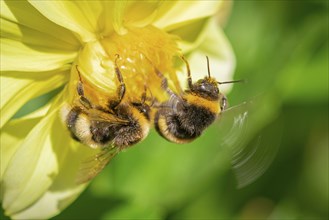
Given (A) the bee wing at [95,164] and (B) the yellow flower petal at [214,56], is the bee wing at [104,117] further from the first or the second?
(B) the yellow flower petal at [214,56]

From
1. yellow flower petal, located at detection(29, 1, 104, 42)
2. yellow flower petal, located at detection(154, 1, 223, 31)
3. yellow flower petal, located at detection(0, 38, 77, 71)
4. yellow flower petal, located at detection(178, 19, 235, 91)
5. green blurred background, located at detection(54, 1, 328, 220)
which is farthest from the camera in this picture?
green blurred background, located at detection(54, 1, 328, 220)

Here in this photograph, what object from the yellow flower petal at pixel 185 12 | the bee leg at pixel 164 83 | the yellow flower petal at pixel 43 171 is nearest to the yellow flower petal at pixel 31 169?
the yellow flower petal at pixel 43 171

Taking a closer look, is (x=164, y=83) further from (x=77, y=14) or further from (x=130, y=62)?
(x=77, y=14)

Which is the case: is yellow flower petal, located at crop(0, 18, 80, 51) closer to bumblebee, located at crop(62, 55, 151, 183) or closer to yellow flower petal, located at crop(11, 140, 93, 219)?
bumblebee, located at crop(62, 55, 151, 183)

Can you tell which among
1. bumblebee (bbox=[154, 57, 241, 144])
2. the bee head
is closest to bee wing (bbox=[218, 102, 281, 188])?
bumblebee (bbox=[154, 57, 241, 144])

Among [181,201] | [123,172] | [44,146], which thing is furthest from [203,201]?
[44,146]

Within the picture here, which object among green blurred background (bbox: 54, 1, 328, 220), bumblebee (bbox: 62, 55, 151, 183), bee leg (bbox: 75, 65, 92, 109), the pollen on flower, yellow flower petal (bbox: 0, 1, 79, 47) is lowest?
green blurred background (bbox: 54, 1, 328, 220)
